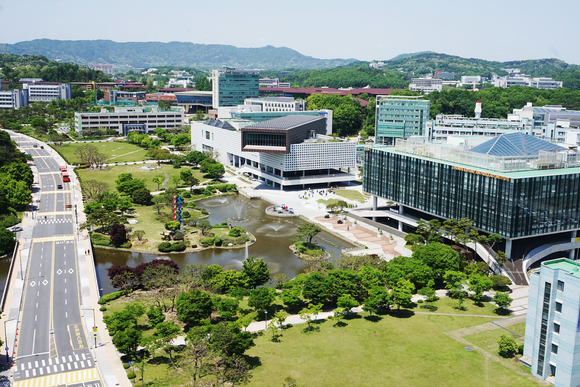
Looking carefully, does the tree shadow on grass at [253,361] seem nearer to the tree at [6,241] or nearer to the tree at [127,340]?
the tree at [127,340]

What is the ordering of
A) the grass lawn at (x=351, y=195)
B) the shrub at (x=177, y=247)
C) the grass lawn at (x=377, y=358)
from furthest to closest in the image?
1. the grass lawn at (x=351, y=195)
2. the shrub at (x=177, y=247)
3. the grass lawn at (x=377, y=358)

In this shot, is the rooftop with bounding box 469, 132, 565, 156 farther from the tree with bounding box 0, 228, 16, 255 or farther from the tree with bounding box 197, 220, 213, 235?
the tree with bounding box 0, 228, 16, 255

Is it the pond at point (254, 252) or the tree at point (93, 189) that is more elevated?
the tree at point (93, 189)

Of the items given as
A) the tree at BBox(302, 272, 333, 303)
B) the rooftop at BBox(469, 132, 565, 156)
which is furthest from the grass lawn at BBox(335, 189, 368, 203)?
the tree at BBox(302, 272, 333, 303)

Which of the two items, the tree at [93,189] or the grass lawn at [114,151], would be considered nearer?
the tree at [93,189]

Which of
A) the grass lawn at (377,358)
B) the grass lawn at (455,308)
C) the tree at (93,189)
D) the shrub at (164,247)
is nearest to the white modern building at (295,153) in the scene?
the tree at (93,189)

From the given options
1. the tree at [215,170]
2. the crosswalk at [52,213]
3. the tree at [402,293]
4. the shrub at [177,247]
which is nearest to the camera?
the tree at [402,293]
